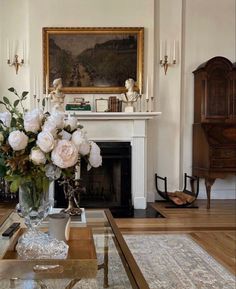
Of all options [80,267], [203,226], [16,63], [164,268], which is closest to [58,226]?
[80,267]

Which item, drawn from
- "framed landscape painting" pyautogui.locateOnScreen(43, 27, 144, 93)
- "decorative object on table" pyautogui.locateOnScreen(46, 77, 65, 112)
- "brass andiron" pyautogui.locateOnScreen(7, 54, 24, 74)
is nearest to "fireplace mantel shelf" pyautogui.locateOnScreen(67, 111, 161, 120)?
Answer: "decorative object on table" pyautogui.locateOnScreen(46, 77, 65, 112)

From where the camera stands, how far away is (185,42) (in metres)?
5.74

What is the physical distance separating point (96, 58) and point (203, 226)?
9.13 feet

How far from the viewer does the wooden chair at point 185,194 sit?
5188 mm

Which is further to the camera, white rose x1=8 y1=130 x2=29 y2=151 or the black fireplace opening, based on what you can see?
the black fireplace opening

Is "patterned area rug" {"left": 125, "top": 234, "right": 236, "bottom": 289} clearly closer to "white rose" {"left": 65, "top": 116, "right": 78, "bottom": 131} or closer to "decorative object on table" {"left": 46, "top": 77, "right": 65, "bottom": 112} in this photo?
"white rose" {"left": 65, "top": 116, "right": 78, "bottom": 131}

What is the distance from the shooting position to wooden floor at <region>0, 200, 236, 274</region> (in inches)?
130

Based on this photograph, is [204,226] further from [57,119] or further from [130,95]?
[57,119]

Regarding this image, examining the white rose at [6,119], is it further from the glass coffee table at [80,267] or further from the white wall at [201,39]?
the white wall at [201,39]

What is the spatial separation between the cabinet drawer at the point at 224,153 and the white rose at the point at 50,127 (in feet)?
12.6

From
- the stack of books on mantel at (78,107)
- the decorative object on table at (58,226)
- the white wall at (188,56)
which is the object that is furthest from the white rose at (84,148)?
the white wall at (188,56)

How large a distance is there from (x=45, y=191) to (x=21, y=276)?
0.36 meters

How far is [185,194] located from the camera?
5410 millimetres

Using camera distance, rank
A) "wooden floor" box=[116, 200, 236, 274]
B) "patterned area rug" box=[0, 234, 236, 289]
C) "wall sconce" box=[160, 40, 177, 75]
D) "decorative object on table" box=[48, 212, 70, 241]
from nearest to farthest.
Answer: "patterned area rug" box=[0, 234, 236, 289], "decorative object on table" box=[48, 212, 70, 241], "wooden floor" box=[116, 200, 236, 274], "wall sconce" box=[160, 40, 177, 75]
